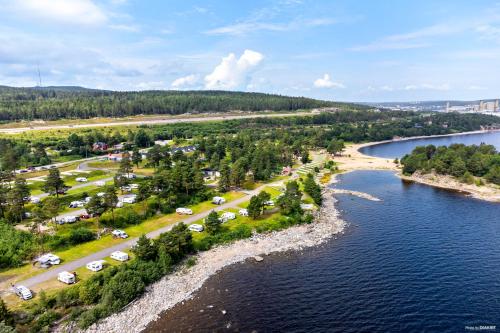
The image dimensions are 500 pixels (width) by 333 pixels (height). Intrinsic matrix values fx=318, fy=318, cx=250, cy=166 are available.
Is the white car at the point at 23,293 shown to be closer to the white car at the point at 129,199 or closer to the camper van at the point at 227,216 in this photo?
the white car at the point at 129,199

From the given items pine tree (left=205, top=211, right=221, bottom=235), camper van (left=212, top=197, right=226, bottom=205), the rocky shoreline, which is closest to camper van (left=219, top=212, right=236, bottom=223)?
pine tree (left=205, top=211, right=221, bottom=235)

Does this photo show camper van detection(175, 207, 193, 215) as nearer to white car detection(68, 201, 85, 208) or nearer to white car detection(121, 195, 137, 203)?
white car detection(121, 195, 137, 203)

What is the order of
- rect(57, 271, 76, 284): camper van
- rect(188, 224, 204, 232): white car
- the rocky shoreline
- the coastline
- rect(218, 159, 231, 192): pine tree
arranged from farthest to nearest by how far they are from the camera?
the coastline < rect(218, 159, 231, 192): pine tree < rect(188, 224, 204, 232): white car < rect(57, 271, 76, 284): camper van < the rocky shoreline

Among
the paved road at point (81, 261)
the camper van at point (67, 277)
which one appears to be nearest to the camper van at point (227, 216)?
the paved road at point (81, 261)

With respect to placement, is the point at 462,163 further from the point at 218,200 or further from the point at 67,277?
the point at 67,277

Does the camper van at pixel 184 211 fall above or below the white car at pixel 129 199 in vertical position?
below

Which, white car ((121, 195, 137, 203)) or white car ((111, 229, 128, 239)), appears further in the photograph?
white car ((121, 195, 137, 203))

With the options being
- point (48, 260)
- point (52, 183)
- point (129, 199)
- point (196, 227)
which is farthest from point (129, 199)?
point (48, 260)
